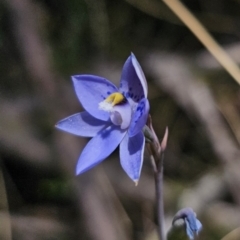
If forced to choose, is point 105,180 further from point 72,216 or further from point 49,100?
point 49,100

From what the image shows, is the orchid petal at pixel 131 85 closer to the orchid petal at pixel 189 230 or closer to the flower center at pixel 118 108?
the flower center at pixel 118 108

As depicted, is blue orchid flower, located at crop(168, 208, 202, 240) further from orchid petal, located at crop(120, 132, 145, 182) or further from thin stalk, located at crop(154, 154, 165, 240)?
orchid petal, located at crop(120, 132, 145, 182)

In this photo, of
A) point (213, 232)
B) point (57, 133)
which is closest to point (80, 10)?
point (57, 133)

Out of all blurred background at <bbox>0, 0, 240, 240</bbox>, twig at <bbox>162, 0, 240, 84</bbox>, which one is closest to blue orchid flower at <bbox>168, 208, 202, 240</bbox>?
blurred background at <bbox>0, 0, 240, 240</bbox>

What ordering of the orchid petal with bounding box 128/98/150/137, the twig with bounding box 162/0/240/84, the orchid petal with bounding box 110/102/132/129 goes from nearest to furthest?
the orchid petal with bounding box 128/98/150/137, the orchid petal with bounding box 110/102/132/129, the twig with bounding box 162/0/240/84

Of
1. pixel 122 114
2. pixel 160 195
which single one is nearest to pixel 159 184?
pixel 160 195

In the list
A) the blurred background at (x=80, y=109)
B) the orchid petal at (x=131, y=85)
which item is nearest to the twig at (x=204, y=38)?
the blurred background at (x=80, y=109)
